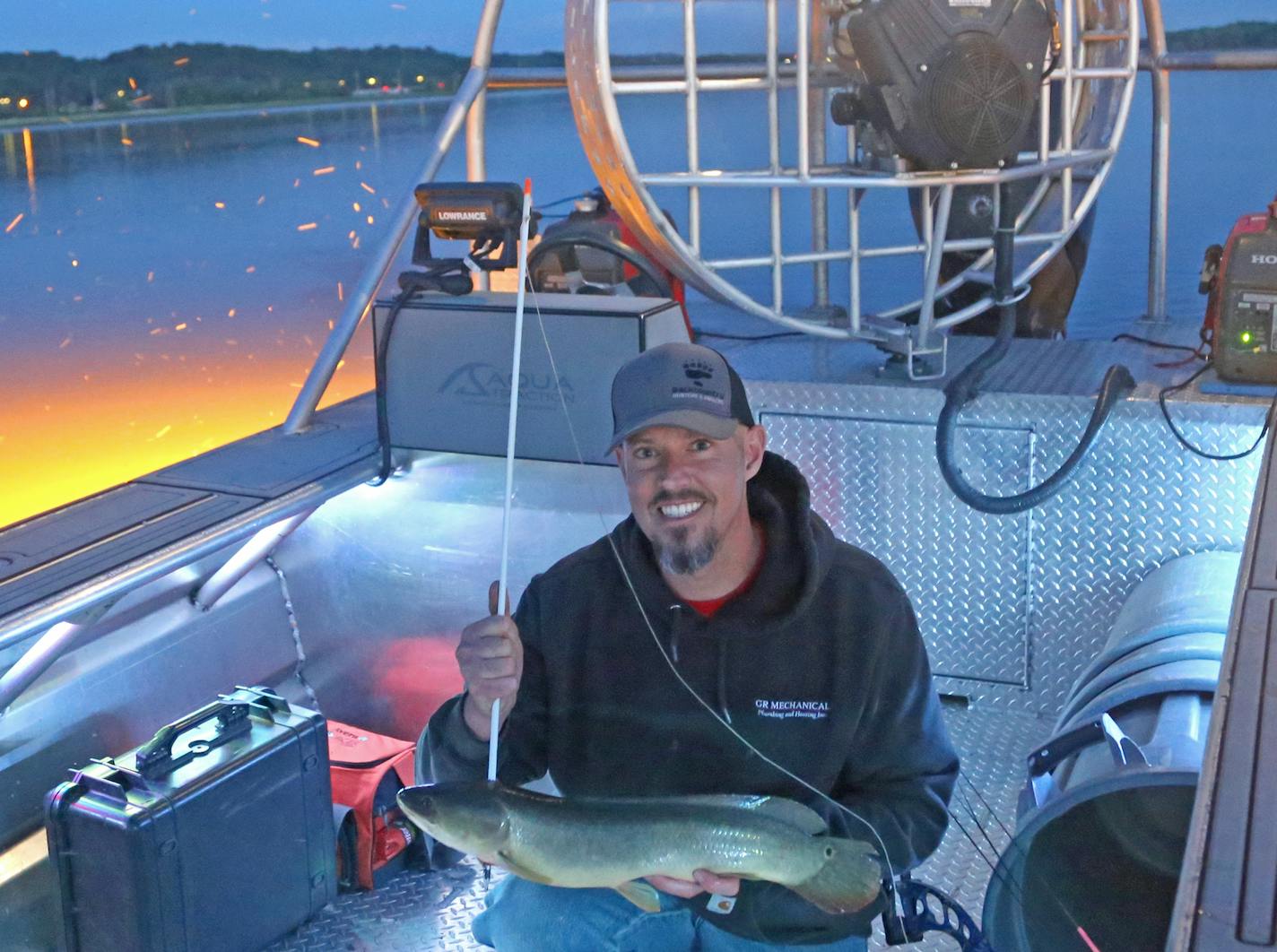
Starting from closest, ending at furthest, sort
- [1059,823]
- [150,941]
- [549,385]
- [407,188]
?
1. [1059,823]
2. [150,941]
3. [549,385]
4. [407,188]

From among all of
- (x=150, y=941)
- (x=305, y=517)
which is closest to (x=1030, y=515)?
(x=305, y=517)

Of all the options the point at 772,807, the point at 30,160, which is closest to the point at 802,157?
the point at 772,807

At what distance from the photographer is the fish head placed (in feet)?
4.38

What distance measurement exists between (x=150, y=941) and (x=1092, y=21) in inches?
121

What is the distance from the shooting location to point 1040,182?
3.61m

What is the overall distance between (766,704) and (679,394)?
0.40 m

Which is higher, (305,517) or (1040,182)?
(1040,182)

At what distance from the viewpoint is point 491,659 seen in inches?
60.7

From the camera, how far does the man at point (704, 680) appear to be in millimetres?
1674

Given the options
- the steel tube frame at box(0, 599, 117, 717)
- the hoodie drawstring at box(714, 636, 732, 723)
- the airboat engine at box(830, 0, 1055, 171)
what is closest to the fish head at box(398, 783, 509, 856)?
the hoodie drawstring at box(714, 636, 732, 723)

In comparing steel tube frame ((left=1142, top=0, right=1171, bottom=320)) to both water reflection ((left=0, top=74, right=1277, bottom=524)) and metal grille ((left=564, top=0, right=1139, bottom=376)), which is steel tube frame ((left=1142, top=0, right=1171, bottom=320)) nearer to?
metal grille ((left=564, top=0, right=1139, bottom=376))

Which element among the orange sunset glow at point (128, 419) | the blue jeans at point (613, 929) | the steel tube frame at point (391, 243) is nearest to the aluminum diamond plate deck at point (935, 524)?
the steel tube frame at point (391, 243)

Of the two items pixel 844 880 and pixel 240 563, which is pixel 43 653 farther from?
pixel 844 880

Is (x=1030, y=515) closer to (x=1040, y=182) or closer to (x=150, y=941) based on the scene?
(x=1040, y=182)
